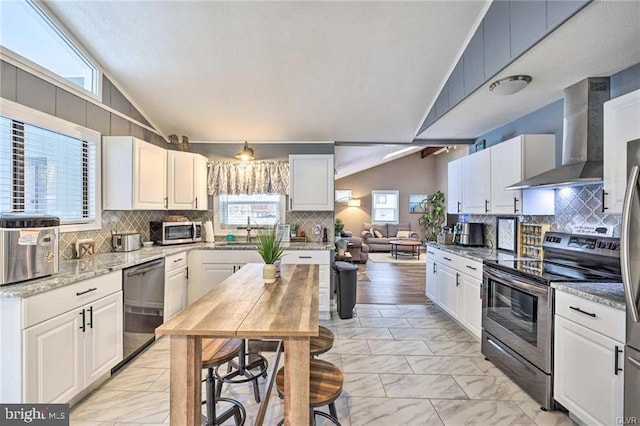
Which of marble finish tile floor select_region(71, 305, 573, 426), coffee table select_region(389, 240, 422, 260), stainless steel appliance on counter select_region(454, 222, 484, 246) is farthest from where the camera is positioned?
coffee table select_region(389, 240, 422, 260)

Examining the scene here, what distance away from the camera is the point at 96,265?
2.41 m

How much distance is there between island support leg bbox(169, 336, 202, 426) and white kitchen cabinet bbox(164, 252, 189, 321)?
2.27 metres

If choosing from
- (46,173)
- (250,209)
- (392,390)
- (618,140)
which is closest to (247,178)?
(250,209)

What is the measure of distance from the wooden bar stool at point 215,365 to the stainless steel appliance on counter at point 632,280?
2.06 metres

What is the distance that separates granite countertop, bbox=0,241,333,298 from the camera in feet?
5.69

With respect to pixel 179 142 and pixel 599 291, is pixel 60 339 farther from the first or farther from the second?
pixel 599 291

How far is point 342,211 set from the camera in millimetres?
11383

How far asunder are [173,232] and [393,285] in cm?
390

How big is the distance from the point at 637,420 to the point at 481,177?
2578 mm

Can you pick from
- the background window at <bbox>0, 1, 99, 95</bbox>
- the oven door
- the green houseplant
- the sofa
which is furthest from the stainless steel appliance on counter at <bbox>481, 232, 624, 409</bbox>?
the green houseplant

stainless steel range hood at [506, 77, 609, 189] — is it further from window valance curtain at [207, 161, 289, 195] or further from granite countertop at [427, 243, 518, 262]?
window valance curtain at [207, 161, 289, 195]

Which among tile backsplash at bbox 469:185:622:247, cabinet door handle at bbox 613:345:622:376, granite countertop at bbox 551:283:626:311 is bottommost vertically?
cabinet door handle at bbox 613:345:622:376

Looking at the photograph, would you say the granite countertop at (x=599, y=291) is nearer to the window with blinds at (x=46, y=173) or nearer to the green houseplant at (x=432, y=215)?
the window with blinds at (x=46, y=173)

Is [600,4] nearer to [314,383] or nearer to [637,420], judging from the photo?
[637,420]
